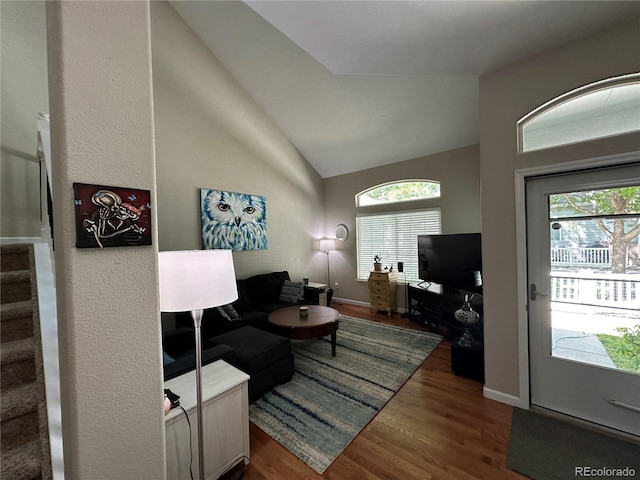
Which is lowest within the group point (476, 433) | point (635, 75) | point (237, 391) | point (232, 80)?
point (476, 433)

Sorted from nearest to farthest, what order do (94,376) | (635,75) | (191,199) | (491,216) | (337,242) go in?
(94,376) < (635,75) < (491,216) < (191,199) < (337,242)

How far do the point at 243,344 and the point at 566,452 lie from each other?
2546 mm

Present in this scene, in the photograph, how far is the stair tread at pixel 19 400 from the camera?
976mm

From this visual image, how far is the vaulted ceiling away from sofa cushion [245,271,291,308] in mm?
2738

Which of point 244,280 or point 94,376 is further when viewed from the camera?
point 244,280

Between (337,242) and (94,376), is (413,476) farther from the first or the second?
(337,242)

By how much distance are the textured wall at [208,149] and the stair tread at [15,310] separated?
2040mm

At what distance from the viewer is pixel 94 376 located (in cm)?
70

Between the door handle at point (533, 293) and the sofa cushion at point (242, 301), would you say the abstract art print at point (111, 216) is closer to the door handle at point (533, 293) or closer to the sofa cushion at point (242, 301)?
the door handle at point (533, 293)

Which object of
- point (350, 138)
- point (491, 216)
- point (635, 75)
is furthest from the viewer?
point (350, 138)

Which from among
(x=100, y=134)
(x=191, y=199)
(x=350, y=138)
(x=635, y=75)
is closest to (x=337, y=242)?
(x=350, y=138)

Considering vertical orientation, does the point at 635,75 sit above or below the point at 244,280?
above

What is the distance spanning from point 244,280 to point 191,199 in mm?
1480

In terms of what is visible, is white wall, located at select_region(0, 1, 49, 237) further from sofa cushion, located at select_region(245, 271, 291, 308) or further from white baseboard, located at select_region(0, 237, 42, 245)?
sofa cushion, located at select_region(245, 271, 291, 308)
